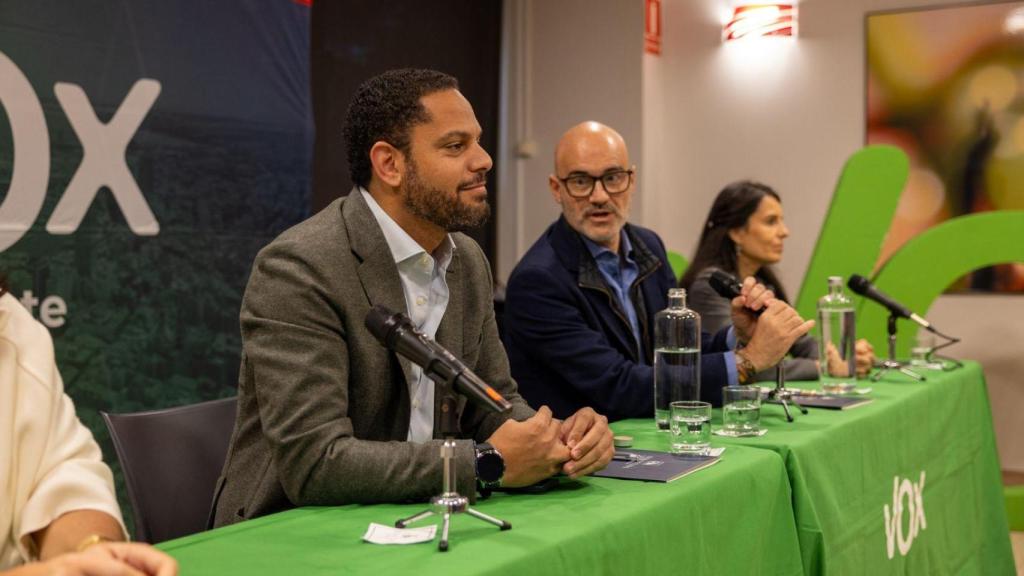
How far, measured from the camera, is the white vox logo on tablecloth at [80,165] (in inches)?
127

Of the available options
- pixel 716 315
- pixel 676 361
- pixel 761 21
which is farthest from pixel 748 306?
pixel 761 21

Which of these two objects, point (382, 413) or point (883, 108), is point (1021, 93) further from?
point (382, 413)

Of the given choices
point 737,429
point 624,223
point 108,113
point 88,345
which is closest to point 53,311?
point 88,345

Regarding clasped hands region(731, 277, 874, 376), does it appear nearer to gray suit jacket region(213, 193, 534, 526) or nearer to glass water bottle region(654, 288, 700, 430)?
glass water bottle region(654, 288, 700, 430)

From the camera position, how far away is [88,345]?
345 centimetres

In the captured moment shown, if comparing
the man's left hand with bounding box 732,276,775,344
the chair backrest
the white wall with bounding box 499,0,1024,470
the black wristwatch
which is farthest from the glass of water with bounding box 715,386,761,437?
the white wall with bounding box 499,0,1024,470

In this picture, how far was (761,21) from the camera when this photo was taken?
5.74m

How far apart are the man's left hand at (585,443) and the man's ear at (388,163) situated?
0.54 meters

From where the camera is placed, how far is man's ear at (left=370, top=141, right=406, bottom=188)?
188 centimetres

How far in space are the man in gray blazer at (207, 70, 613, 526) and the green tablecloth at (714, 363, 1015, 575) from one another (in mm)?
536

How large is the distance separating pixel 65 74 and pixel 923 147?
13.2 ft

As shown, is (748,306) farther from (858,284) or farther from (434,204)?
(858,284)

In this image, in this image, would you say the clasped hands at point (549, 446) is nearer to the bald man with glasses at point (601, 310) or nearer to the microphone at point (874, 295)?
the bald man with glasses at point (601, 310)

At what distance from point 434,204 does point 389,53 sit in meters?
3.45
